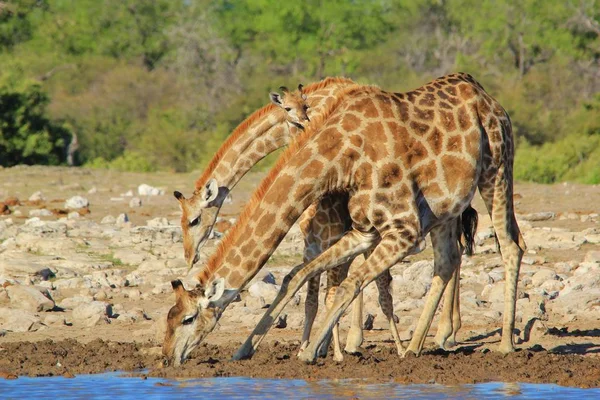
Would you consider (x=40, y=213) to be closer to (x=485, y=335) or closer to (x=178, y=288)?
(x=485, y=335)

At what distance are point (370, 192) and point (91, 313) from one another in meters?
3.60

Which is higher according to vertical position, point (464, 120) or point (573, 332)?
point (464, 120)

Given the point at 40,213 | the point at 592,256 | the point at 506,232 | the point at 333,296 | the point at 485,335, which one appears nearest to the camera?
the point at 333,296

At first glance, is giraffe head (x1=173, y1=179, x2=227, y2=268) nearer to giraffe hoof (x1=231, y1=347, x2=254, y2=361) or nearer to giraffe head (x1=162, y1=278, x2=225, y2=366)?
giraffe hoof (x1=231, y1=347, x2=254, y2=361)

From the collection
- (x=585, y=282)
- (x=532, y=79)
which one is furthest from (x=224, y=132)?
(x=585, y=282)

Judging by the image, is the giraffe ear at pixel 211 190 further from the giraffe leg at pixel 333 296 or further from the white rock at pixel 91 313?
the giraffe leg at pixel 333 296

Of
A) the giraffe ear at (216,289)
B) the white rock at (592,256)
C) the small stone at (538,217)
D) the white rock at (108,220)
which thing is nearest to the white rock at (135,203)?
the white rock at (108,220)

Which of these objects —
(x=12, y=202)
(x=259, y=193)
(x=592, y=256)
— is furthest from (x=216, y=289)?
(x=12, y=202)

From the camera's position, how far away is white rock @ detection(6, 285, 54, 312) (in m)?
11.3

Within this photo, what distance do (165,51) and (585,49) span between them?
2399 cm

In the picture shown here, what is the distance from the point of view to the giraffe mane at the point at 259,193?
8438 millimetres

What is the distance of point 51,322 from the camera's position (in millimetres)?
10906

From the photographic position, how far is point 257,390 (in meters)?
8.41

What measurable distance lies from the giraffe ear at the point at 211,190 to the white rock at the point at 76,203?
7.30 meters
